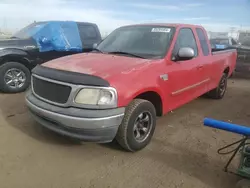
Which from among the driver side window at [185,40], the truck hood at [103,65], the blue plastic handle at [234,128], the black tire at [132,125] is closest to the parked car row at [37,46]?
the truck hood at [103,65]

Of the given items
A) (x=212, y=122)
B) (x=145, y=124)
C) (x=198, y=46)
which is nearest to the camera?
(x=212, y=122)

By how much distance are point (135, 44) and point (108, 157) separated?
1973mm

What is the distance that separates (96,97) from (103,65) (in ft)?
2.14

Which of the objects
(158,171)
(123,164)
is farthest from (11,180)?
(158,171)

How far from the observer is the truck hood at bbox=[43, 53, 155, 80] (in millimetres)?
3359

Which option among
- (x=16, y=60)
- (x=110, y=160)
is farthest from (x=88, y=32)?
(x=110, y=160)

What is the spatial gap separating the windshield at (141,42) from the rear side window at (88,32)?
130 inches

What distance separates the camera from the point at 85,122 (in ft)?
10.1

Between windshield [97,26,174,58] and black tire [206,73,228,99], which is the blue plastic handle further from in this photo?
black tire [206,73,228,99]

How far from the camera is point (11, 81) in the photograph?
659 cm

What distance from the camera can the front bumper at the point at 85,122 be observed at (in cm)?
309

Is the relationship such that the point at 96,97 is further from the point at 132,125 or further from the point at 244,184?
the point at 244,184

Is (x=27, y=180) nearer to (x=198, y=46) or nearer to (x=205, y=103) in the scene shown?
(x=198, y=46)

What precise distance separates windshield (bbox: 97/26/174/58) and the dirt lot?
140cm
